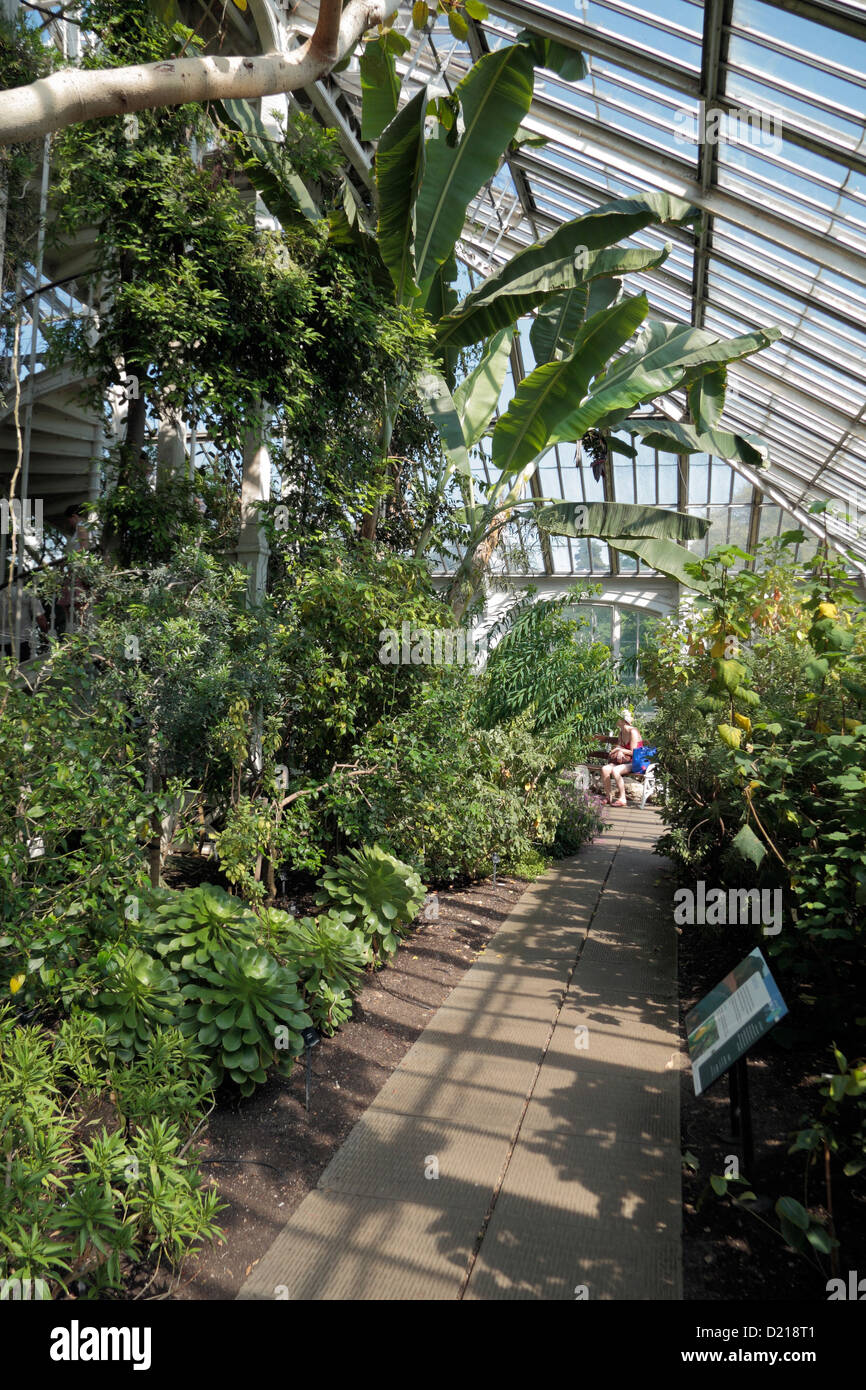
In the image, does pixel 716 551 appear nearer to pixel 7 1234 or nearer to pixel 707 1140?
pixel 707 1140

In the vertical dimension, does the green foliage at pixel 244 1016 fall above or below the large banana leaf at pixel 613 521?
below

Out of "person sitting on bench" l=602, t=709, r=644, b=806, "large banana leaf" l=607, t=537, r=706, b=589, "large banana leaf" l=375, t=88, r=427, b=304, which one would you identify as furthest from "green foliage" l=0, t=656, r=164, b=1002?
"person sitting on bench" l=602, t=709, r=644, b=806

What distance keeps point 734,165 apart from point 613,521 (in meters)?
3.80

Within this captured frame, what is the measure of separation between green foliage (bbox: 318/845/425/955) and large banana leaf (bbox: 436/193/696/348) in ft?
15.0

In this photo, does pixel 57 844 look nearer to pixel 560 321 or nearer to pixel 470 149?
pixel 470 149

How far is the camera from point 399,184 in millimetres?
5801

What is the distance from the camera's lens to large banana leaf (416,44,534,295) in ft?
18.6

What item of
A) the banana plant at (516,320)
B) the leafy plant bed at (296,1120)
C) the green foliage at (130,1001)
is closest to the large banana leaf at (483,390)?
the banana plant at (516,320)

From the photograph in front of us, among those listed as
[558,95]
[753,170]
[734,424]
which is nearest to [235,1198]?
[753,170]

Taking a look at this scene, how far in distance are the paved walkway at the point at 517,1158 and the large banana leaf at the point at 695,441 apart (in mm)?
5175

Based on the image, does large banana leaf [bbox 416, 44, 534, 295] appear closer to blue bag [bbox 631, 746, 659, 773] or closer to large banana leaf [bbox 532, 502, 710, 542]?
large banana leaf [bbox 532, 502, 710, 542]

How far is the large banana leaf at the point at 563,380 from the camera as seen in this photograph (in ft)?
19.9

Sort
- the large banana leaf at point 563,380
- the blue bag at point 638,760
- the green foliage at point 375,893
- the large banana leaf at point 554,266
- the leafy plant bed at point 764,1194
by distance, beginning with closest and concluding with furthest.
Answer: the leafy plant bed at point 764,1194
the green foliage at point 375,893
the large banana leaf at point 563,380
the large banana leaf at point 554,266
the blue bag at point 638,760

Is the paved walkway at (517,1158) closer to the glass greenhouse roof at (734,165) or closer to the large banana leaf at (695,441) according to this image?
the glass greenhouse roof at (734,165)
